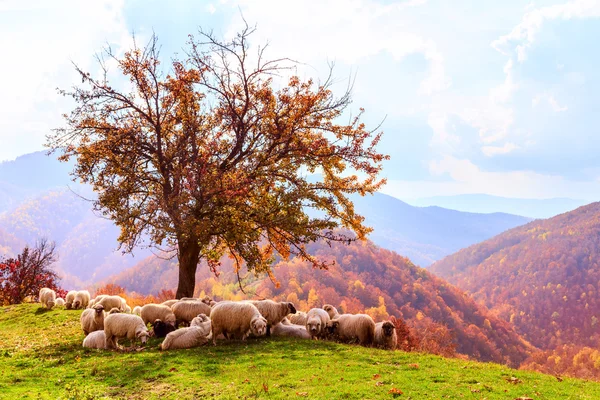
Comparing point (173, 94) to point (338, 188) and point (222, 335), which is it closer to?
point (338, 188)

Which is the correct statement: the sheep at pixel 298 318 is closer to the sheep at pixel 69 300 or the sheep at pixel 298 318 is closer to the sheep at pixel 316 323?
the sheep at pixel 316 323

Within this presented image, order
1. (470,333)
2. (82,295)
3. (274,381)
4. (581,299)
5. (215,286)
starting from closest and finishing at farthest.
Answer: (274,381) < (82,295) < (470,333) < (215,286) < (581,299)

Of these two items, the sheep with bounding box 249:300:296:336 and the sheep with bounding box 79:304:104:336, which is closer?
the sheep with bounding box 79:304:104:336

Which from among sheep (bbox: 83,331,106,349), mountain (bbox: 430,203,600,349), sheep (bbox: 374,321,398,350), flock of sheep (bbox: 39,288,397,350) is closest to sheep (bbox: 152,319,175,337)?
flock of sheep (bbox: 39,288,397,350)

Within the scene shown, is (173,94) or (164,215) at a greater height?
(173,94)

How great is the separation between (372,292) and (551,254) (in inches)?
4381

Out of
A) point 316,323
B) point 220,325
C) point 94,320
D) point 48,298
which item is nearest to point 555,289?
point 316,323

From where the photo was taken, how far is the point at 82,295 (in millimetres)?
24688

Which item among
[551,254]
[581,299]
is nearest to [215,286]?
[581,299]

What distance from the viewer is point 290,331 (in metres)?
16.4

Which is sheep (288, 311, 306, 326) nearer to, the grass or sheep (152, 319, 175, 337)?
the grass

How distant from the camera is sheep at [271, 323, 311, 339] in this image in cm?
1636

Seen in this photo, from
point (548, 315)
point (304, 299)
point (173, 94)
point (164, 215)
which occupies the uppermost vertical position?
point (173, 94)

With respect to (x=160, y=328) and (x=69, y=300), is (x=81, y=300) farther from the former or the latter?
(x=160, y=328)
